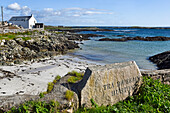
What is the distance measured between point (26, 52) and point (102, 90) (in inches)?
739

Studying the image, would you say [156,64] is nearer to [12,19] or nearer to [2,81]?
[2,81]

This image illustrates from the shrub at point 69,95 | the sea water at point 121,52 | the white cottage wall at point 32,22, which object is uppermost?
the white cottage wall at point 32,22

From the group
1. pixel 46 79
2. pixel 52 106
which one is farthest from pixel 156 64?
pixel 52 106

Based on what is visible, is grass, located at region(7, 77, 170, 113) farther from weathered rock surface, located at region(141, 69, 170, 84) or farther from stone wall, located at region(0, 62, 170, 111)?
weathered rock surface, located at region(141, 69, 170, 84)

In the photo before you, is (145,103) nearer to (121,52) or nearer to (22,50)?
(22,50)

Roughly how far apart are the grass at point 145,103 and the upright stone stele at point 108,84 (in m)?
0.24

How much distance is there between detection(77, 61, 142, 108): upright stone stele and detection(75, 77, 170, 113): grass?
236mm

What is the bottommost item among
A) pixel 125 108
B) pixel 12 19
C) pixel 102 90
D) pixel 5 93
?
pixel 5 93

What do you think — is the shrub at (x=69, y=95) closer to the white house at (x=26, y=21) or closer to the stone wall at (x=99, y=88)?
the stone wall at (x=99, y=88)

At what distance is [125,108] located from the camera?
16.5ft

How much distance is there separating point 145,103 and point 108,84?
1430 mm

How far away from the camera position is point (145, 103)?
5.42 meters

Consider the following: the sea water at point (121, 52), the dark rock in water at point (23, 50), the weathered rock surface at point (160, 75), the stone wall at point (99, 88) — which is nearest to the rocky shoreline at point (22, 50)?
the dark rock in water at point (23, 50)

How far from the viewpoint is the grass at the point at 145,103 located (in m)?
4.84
